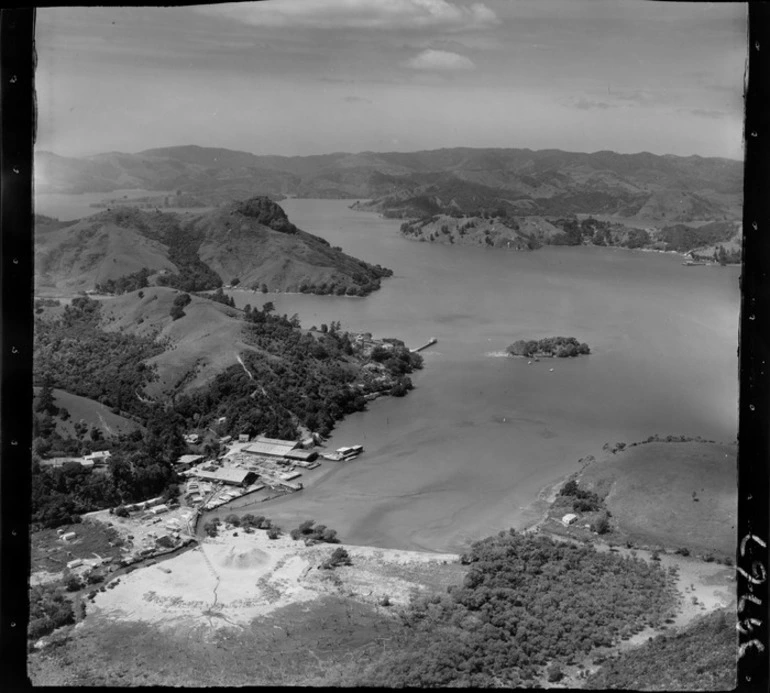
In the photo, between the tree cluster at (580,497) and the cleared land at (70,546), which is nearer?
A: the cleared land at (70,546)

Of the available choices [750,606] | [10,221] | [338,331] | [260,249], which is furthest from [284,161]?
[750,606]

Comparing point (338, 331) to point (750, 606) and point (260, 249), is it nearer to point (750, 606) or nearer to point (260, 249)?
point (260, 249)

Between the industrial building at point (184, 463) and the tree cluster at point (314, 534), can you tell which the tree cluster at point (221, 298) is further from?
the tree cluster at point (314, 534)

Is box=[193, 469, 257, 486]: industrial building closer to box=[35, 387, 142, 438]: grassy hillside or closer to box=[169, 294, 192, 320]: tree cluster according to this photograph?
box=[35, 387, 142, 438]: grassy hillside

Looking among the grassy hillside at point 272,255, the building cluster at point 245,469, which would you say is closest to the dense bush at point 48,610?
the building cluster at point 245,469

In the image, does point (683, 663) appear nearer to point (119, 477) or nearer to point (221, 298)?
point (119, 477)

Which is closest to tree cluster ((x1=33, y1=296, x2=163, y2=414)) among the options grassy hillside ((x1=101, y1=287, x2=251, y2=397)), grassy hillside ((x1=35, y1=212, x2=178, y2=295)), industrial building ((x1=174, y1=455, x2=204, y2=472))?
grassy hillside ((x1=101, y1=287, x2=251, y2=397))
